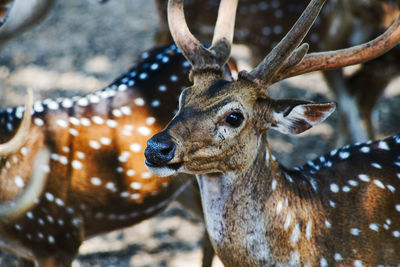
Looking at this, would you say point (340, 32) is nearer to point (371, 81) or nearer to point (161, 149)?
point (371, 81)

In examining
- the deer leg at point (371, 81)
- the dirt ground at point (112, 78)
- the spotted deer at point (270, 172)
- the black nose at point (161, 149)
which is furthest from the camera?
the deer leg at point (371, 81)

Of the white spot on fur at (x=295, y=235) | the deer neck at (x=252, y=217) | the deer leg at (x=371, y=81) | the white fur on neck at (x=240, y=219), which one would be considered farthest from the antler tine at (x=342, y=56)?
the deer leg at (x=371, y=81)

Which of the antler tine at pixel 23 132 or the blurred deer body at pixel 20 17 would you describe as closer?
the antler tine at pixel 23 132

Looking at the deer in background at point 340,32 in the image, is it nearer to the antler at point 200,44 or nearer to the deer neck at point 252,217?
the antler at point 200,44

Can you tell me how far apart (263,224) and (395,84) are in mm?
3372

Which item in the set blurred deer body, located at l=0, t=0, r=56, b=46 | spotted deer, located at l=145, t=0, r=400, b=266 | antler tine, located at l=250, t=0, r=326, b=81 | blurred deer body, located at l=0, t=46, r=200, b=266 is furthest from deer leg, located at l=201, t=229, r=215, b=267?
blurred deer body, located at l=0, t=0, r=56, b=46

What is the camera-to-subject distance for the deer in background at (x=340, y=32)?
3.63 metres

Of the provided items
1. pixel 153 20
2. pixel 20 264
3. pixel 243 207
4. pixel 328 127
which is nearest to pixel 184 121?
pixel 243 207

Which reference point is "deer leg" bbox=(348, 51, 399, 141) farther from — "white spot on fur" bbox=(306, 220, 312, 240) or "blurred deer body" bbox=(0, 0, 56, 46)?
"blurred deer body" bbox=(0, 0, 56, 46)

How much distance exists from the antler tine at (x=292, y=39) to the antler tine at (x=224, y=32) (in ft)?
0.95

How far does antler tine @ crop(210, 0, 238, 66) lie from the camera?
2273 mm

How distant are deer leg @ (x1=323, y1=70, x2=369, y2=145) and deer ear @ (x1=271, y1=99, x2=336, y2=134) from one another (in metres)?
2.06

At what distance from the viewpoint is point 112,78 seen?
5.34 metres

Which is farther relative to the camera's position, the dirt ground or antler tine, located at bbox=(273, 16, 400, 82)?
the dirt ground
